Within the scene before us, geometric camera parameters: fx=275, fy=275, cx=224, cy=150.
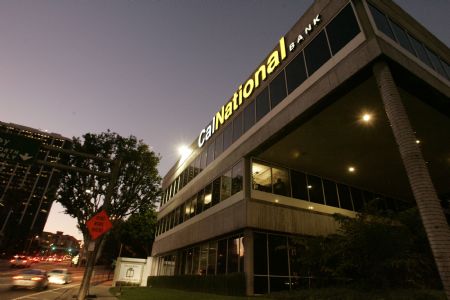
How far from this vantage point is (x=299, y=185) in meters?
19.1

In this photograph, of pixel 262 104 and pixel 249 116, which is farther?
pixel 249 116

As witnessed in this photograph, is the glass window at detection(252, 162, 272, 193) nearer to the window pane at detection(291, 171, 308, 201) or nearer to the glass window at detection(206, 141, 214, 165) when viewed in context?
the window pane at detection(291, 171, 308, 201)

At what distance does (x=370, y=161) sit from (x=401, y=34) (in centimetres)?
817

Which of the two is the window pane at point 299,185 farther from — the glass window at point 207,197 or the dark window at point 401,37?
the dark window at point 401,37

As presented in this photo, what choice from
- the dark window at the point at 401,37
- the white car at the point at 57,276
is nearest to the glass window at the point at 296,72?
the dark window at the point at 401,37

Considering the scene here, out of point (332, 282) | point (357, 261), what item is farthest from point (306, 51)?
point (332, 282)

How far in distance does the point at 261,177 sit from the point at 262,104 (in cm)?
467

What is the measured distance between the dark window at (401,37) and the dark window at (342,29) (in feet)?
9.09

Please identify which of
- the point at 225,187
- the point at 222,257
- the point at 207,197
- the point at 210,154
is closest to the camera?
the point at 222,257

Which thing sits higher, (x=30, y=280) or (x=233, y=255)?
(x=233, y=255)

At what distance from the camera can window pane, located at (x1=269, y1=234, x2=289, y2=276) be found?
1559 cm

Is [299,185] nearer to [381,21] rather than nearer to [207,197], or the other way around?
[207,197]

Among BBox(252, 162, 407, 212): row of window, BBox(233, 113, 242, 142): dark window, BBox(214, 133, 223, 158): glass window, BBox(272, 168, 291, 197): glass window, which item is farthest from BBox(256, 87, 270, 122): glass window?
BBox(214, 133, 223, 158): glass window

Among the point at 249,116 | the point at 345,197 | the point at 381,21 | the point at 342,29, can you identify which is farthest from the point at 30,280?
the point at 381,21
